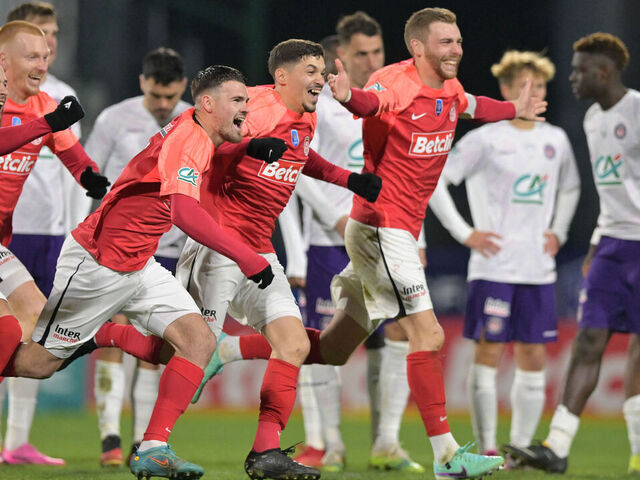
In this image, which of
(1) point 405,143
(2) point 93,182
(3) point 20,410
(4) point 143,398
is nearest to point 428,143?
(1) point 405,143

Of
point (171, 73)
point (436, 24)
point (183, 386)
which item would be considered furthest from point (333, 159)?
point (183, 386)

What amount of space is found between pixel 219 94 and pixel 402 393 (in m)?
2.57

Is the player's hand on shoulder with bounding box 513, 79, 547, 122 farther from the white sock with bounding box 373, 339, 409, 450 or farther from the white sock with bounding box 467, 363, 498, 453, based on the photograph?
the white sock with bounding box 467, 363, 498, 453

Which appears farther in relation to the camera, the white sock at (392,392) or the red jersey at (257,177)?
the white sock at (392,392)

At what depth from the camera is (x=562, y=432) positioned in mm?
6527

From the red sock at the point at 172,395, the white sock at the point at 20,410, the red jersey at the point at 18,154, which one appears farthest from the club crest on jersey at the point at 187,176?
the white sock at the point at 20,410

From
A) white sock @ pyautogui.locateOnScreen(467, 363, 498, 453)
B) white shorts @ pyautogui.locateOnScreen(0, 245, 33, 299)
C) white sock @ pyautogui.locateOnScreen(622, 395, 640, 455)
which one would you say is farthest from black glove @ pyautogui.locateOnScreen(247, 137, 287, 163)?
white sock @ pyautogui.locateOnScreen(622, 395, 640, 455)

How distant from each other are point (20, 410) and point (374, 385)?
7.17 feet

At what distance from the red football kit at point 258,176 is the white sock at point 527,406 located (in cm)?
244

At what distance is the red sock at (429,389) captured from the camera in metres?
5.36

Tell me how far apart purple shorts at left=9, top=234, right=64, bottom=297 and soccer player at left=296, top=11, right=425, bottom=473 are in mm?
1568

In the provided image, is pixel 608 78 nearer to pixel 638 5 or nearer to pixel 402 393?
pixel 402 393

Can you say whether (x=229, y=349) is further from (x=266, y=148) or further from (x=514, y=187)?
(x=514, y=187)

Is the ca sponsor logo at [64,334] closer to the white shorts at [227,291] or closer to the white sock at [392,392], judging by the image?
the white shorts at [227,291]
